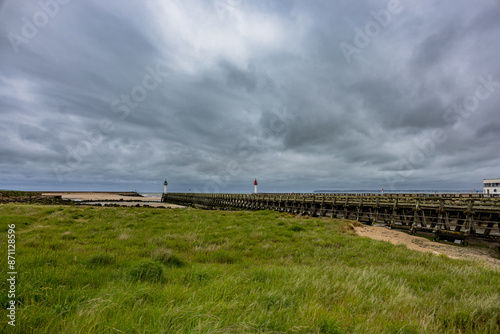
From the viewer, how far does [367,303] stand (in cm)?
376

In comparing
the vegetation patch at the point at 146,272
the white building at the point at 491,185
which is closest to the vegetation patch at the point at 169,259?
the vegetation patch at the point at 146,272

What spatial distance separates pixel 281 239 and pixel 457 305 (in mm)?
6960

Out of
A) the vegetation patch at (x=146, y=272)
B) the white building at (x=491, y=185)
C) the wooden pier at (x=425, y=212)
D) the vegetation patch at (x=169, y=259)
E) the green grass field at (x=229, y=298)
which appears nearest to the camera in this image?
the green grass field at (x=229, y=298)

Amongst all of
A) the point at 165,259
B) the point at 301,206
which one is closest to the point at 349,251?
the point at 165,259

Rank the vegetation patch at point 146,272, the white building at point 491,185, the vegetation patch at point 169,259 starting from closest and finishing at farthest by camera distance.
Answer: the vegetation patch at point 146,272
the vegetation patch at point 169,259
the white building at point 491,185

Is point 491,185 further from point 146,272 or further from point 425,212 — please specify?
point 146,272

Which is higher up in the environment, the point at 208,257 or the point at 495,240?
the point at 208,257

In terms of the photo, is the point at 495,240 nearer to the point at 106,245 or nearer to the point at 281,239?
the point at 281,239

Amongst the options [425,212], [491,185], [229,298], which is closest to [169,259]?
[229,298]

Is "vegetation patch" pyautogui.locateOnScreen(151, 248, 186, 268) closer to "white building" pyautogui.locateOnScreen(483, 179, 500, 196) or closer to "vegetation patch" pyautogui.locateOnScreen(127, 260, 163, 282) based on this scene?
"vegetation patch" pyautogui.locateOnScreen(127, 260, 163, 282)

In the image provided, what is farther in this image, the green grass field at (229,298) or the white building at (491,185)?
the white building at (491,185)

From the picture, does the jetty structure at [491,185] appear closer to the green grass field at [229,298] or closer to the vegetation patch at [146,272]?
the green grass field at [229,298]

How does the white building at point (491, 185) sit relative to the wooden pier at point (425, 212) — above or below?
above

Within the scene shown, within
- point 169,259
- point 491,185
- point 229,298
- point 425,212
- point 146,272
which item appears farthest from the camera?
point 491,185
